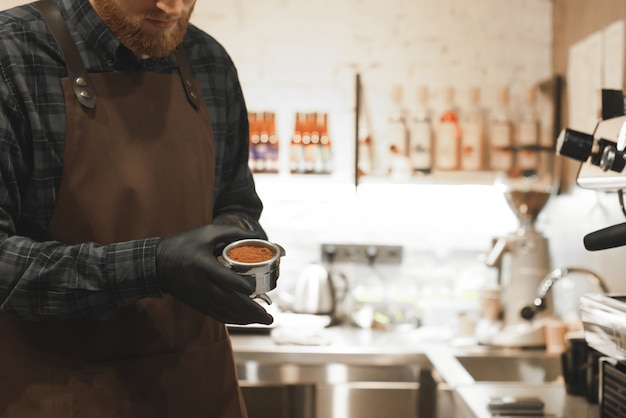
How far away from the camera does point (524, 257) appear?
2.96 m

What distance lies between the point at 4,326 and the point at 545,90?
A: 8.57 feet

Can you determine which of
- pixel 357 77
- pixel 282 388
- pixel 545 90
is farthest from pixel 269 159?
pixel 545 90

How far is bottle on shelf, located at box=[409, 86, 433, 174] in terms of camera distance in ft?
10.7

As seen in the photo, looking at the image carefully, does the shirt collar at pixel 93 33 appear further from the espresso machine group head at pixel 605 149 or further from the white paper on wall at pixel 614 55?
the white paper on wall at pixel 614 55

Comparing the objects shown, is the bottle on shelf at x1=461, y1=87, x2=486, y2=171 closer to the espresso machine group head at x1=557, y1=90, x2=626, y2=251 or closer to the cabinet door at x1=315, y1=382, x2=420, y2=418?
the cabinet door at x1=315, y1=382, x2=420, y2=418

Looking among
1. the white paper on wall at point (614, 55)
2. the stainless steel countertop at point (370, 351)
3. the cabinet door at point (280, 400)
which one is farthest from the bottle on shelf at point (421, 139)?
the cabinet door at point (280, 400)

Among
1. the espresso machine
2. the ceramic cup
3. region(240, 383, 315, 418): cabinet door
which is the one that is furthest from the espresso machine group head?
region(240, 383, 315, 418): cabinet door

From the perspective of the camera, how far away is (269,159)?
3.28 m

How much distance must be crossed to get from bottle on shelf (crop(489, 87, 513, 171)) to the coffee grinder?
0.08 metres

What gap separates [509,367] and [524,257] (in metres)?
0.49

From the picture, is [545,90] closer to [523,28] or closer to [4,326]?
[523,28]

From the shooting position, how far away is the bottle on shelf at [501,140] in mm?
3229

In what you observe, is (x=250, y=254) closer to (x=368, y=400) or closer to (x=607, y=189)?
(x=607, y=189)

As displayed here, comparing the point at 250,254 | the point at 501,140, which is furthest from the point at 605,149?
the point at 501,140
